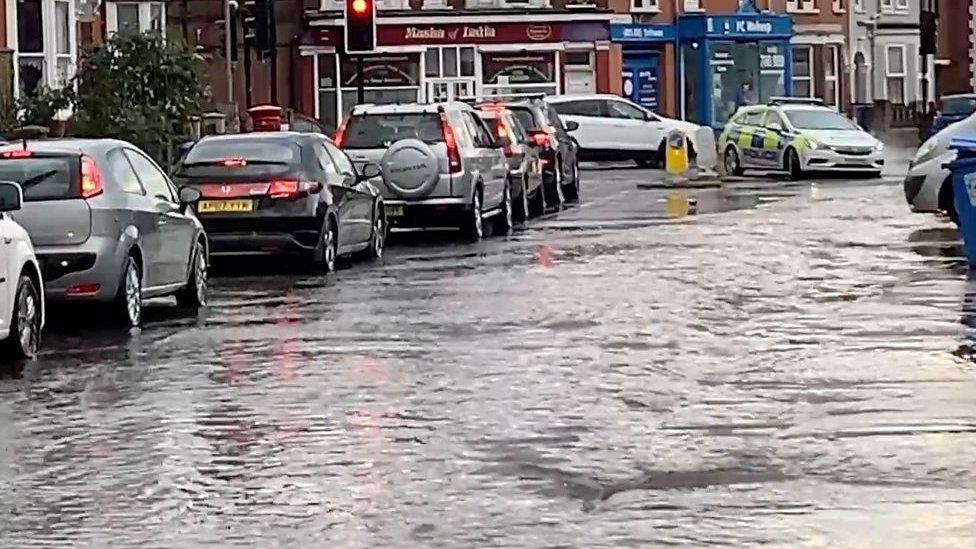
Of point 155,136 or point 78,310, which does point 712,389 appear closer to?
point 78,310

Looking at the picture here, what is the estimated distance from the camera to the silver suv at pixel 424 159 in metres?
23.7

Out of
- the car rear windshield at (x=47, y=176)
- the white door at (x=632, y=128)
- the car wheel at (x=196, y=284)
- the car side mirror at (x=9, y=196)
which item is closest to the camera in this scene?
the car side mirror at (x=9, y=196)

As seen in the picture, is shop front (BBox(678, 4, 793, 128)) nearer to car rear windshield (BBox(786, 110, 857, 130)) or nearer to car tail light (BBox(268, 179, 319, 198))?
car rear windshield (BBox(786, 110, 857, 130))

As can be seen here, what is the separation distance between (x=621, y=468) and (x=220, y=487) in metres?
1.72

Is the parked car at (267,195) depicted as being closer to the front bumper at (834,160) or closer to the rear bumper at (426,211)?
the rear bumper at (426,211)

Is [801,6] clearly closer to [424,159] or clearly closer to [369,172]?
[424,159]

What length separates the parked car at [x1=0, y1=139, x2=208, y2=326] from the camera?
15.5 m

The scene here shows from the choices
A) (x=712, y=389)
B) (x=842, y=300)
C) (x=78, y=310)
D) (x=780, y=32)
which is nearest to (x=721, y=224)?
(x=842, y=300)

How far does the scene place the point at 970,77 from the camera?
74.2 metres

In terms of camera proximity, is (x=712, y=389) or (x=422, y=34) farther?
(x=422, y=34)

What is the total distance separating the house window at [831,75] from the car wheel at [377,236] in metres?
44.0

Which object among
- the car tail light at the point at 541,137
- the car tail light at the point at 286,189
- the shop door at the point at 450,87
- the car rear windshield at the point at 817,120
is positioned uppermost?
the shop door at the point at 450,87

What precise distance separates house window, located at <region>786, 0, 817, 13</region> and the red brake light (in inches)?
1834

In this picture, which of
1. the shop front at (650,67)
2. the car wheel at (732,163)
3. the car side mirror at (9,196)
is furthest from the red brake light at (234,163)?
the shop front at (650,67)
